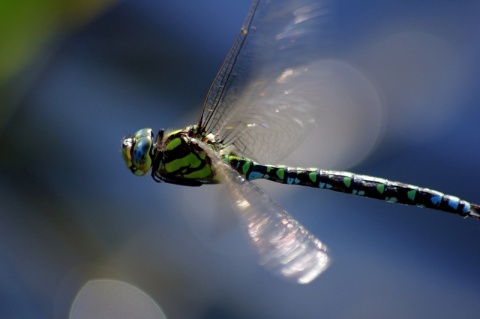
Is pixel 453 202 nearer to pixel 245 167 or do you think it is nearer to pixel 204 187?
pixel 245 167

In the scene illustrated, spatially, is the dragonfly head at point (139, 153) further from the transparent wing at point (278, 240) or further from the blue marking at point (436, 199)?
the blue marking at point (436, 199)

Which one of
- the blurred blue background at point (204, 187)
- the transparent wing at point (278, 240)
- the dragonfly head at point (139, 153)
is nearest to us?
the transparent wing at point (278, 240)

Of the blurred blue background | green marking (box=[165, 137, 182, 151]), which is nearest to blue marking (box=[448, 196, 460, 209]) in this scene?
green marking (box=[165, 137, 182, 151])

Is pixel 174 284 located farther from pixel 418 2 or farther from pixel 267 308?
pixel 418 2

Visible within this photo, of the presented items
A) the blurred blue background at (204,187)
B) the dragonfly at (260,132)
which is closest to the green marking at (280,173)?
the dragonfly at (260,132)

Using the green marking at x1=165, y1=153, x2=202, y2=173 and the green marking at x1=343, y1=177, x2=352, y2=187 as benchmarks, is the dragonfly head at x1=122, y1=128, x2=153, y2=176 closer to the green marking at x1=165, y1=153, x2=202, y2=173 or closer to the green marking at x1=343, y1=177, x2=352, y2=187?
the green marking at x1=165, y1=153, x2=202, y2=173

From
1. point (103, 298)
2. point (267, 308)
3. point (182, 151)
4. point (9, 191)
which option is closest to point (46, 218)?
point (9, 191)
